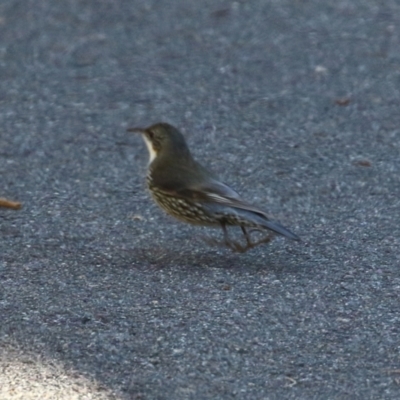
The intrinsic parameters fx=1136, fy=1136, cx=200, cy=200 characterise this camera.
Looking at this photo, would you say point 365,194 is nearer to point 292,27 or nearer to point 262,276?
point 262,276

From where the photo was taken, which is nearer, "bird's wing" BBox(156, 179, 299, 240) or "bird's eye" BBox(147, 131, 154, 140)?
"bird's wing" BBox(156, 179, 299, 240)

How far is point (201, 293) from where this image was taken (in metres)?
5.91

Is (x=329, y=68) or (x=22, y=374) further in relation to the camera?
(x=329, y=68)

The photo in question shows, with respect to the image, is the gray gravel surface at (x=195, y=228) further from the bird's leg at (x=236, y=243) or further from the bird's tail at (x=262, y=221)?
the bird's tail at (x=262, y=221)

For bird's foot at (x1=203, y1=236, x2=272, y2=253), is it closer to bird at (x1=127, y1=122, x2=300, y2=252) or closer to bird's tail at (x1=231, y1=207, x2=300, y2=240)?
bird at (x1=127, y1=122, x2=300, y2=252)

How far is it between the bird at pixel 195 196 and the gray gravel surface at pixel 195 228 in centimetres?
25

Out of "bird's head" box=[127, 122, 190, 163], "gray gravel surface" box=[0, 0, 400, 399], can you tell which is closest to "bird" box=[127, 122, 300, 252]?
"bird's head" box=[127, 122, 190, 163]

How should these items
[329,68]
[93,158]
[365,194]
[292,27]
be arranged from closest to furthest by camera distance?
[365,194]
[93,158]
[329,68]
[292,27]

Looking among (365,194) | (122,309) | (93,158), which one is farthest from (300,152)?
(122,309)

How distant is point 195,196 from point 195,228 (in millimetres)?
795

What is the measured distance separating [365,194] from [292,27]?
151 inches

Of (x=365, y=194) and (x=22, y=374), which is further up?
(x=22, y=374)

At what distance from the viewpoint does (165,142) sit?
678 centimetres

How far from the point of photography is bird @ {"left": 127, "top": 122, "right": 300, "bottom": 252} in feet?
20.5
